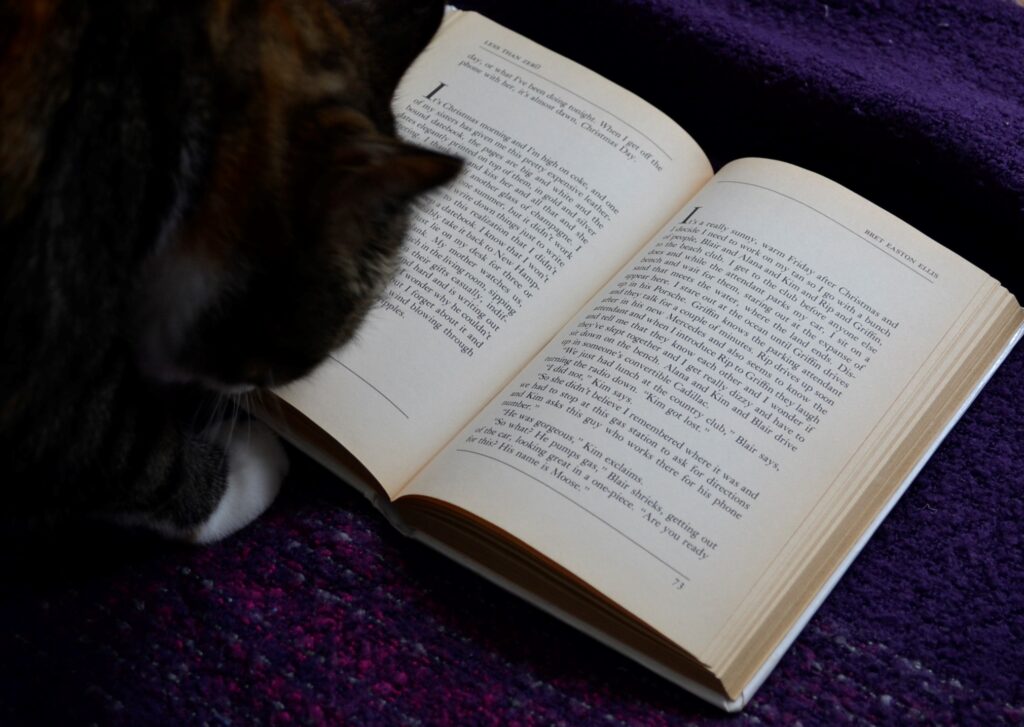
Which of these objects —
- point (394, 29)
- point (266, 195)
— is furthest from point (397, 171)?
point (394, 29)

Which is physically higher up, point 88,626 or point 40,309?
point 40,309

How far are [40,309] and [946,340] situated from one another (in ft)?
1.91

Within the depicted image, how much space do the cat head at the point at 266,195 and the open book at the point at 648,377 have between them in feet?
0.44

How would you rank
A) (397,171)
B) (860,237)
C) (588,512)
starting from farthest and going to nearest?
(860,237), (588,512), (397,171)

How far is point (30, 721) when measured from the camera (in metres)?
0.63

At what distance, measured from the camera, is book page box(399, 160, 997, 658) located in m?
0.62

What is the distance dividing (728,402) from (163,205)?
1.23ft

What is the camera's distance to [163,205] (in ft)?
1.65

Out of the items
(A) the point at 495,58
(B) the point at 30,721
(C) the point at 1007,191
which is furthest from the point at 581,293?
(B) the point at 30,721

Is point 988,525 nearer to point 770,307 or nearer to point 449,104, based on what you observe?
point 770,307

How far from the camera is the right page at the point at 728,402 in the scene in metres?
0.62

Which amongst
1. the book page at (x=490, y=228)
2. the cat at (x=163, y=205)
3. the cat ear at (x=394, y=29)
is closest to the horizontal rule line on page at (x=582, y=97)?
the book page at (x=490, y=228)

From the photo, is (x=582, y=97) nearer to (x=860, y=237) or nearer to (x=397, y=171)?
(x=860, y=237)

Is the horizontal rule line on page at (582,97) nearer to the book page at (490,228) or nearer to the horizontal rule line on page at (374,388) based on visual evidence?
the book page at (490,228)
